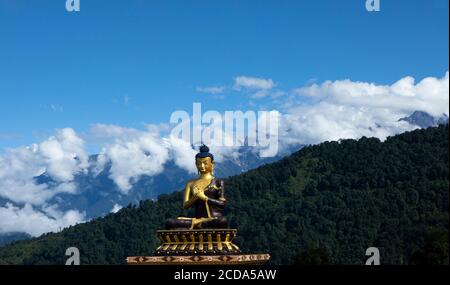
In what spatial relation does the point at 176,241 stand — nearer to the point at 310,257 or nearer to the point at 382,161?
the point at 310,257

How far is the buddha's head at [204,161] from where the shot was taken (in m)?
23.9

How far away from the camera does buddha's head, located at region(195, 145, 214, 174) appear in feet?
78.4

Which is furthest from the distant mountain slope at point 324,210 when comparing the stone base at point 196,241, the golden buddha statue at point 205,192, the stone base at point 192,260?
the stone base at point 192,260

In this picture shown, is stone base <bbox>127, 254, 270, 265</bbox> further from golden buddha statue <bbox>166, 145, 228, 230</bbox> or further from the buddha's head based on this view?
the buddha's head

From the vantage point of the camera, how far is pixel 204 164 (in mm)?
23922

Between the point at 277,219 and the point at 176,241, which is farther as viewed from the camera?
the point at 277,219

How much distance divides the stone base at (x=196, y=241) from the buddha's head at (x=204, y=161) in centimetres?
272

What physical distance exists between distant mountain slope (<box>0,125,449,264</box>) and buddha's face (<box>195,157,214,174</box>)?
63853mm

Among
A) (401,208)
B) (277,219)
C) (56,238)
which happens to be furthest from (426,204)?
(56,238)

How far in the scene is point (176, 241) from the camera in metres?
22.1

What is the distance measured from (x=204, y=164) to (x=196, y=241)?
9.72 ft

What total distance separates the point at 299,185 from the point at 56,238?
47921mm

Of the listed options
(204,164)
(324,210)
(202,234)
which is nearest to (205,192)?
(204,164)

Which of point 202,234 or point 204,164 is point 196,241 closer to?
point 202,234
